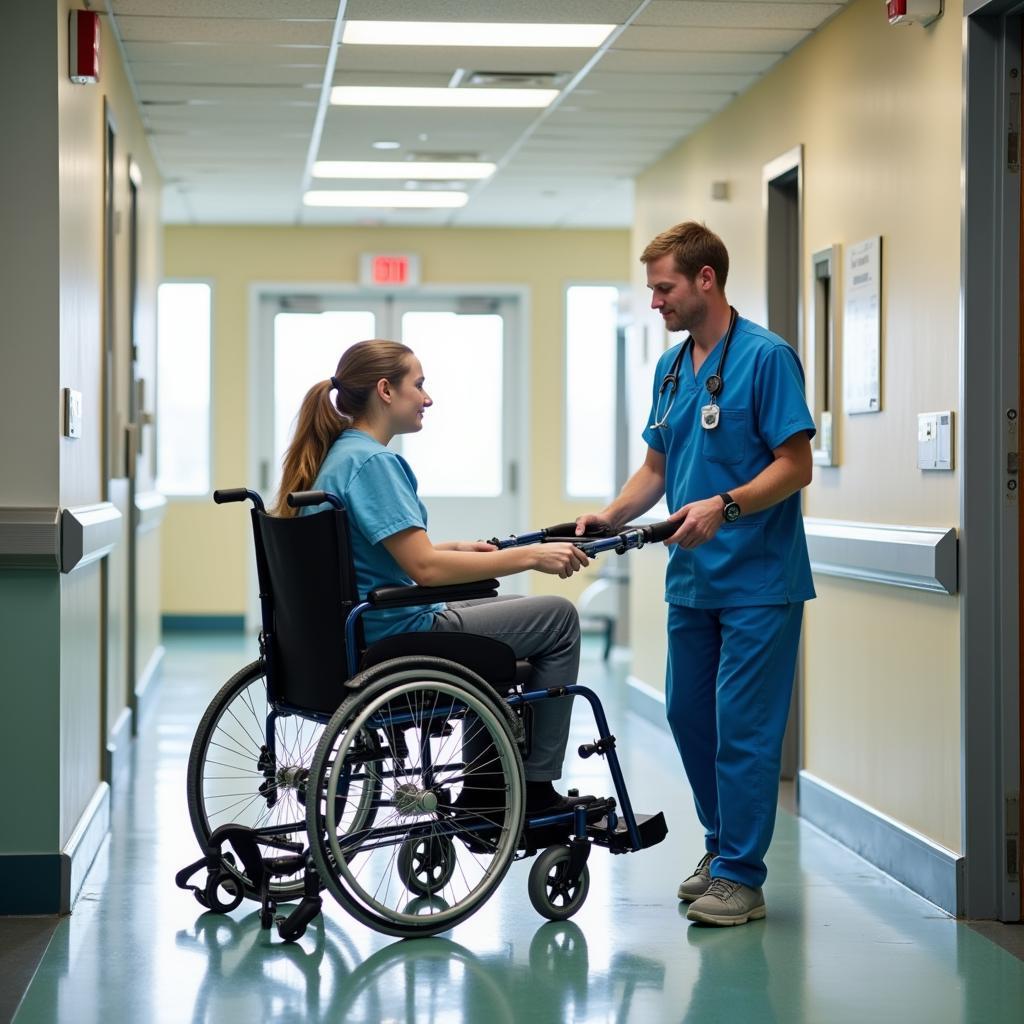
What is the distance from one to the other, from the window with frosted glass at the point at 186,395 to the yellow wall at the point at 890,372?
5.56 m

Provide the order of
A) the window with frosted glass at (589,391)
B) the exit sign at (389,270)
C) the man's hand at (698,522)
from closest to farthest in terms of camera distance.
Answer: the man's hand at (698,522)
the exit sign at (389,270)
the window with frosted glass at (589,391)

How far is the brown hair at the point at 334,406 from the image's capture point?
10.6 ft

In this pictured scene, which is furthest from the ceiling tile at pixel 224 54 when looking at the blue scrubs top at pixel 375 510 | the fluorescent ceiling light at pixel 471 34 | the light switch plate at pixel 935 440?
the light switch plate at pixel 935 440

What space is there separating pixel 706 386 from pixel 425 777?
1043 mm

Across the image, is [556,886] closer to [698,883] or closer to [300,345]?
[698,883]

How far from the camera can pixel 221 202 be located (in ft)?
28.5

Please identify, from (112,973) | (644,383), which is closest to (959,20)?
(112,973)

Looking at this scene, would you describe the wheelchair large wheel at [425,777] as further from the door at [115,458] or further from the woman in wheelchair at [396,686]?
the door at [115,458]

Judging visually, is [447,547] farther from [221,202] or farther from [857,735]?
[221,202]

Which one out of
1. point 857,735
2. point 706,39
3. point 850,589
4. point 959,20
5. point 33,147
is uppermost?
point 706,39

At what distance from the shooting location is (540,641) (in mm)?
3244

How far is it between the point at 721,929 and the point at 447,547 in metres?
1.01

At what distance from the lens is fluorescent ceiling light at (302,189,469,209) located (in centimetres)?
825

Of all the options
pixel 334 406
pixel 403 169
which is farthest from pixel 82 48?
pixel 403 169
